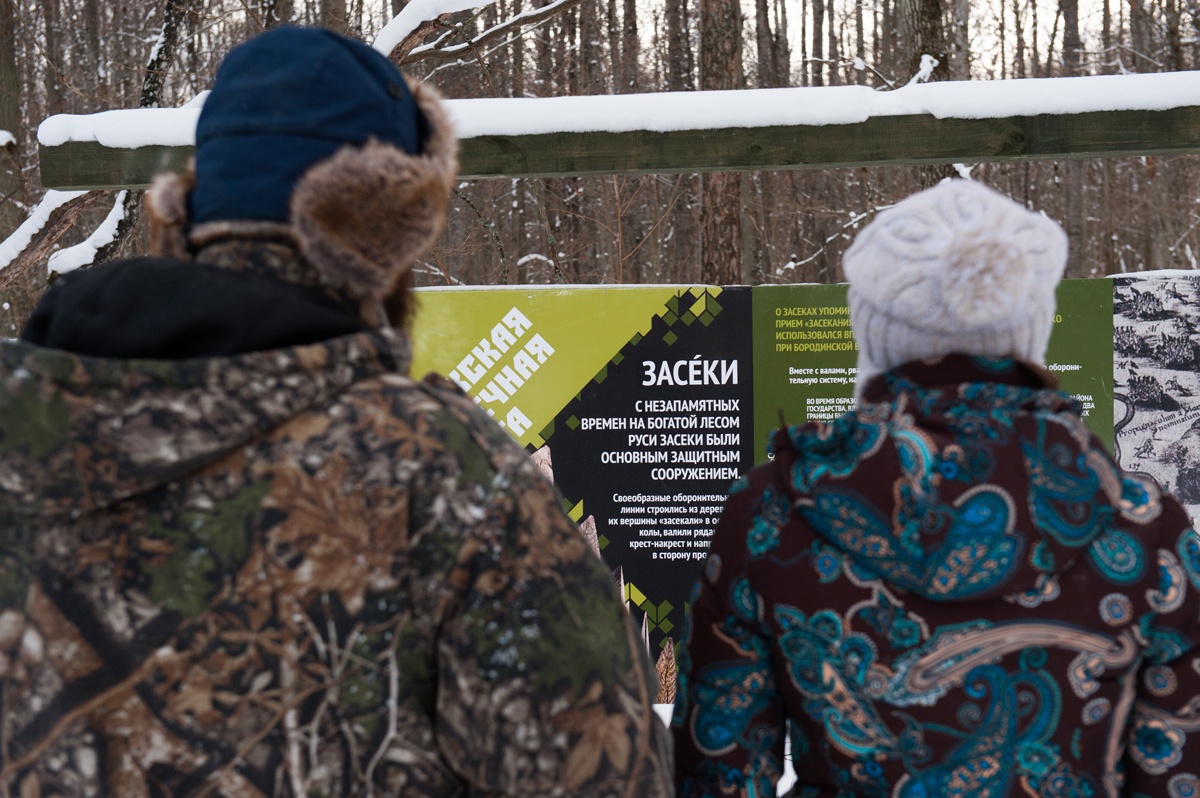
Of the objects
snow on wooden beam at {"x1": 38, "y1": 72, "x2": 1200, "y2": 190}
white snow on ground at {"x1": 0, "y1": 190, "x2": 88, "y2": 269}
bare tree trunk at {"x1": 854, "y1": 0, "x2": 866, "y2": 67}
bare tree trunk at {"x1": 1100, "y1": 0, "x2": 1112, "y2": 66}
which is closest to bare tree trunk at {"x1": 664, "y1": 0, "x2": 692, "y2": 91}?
bare tree trunk at {"x1": 854, "y1": 0, "x2": 866, "y2": 67}

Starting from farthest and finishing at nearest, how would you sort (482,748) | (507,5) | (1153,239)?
1. (1153,239)
2. (507,5)
3. (482,748)

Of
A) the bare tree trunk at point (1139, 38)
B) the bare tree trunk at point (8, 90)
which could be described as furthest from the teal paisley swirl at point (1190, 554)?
the bare tree trunk at point (1139, 38)

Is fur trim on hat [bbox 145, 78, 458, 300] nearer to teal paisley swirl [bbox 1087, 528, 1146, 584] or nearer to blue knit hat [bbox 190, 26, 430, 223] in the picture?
Result: blue knit hat [bbox 190, 26, 430, 223]

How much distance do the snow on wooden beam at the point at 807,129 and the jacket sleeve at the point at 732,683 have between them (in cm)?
227

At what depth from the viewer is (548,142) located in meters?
3.77

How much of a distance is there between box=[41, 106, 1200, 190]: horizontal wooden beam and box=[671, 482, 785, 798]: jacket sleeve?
2.28 meters

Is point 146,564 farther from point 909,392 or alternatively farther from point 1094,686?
point 1094,686

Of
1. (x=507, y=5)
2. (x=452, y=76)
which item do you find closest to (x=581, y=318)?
(x=452, y=76)

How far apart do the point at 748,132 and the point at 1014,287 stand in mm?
2288

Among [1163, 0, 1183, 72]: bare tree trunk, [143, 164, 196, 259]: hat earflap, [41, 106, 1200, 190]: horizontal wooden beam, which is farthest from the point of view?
[1163, 0, 1183, 72]: bare tree trunk

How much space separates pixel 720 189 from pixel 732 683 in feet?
30.7

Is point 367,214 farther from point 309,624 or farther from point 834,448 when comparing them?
point 834,448

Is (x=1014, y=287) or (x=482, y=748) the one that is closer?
(x=482, y=748)

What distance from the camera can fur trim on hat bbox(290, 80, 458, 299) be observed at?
1.27 meters
